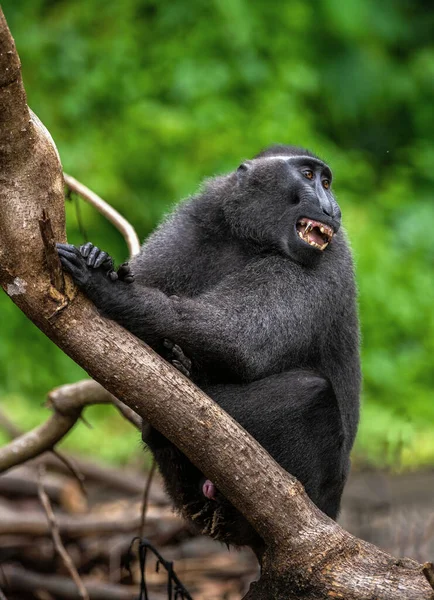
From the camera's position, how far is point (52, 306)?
275 cm

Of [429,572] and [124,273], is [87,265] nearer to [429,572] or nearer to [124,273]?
[124,273]

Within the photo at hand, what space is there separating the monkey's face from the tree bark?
3.73 ft

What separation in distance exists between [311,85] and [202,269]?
5986 mm

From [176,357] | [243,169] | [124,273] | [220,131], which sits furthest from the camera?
[220,131]

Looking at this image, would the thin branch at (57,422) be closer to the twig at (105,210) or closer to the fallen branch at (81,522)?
the fallen branch at (81,522)

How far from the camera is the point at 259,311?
3.46 m

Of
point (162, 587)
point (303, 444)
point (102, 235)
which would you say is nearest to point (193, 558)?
point (162, 587)

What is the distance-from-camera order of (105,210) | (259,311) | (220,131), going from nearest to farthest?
(259,311) → (105,210) → (220,131)

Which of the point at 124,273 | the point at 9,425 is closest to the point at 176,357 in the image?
the point at 124,273

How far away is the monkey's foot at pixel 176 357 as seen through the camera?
3209 millimetres

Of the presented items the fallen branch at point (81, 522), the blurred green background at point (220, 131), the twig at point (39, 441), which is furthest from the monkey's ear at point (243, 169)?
the blurred green background at point (220, 131)

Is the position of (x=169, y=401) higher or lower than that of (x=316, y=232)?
A: lower

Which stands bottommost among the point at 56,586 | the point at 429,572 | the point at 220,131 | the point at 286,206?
the point at 56,586

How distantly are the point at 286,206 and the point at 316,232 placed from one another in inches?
8.7
